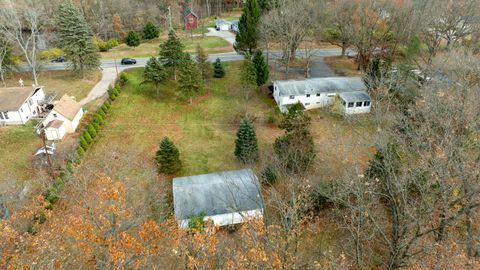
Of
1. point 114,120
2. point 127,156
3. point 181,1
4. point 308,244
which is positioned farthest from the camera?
point 181,1

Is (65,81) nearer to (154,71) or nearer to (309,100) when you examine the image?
(154,71)

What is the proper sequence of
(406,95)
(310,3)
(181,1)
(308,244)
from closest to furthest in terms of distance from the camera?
(308,244) → (406,95) → (310,3) → (181,1)

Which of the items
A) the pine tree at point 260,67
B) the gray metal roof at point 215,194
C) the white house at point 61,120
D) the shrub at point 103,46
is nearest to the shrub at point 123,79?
the white house at point 61,120

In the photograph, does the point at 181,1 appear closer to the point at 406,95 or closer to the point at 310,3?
the point at 310,3

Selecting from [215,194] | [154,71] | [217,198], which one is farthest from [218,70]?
[217,198]

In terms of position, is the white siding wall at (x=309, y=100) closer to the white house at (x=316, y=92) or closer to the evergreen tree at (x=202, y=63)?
the white house at (x=316, y=92)

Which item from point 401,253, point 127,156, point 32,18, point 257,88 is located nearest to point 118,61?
point 32,18
